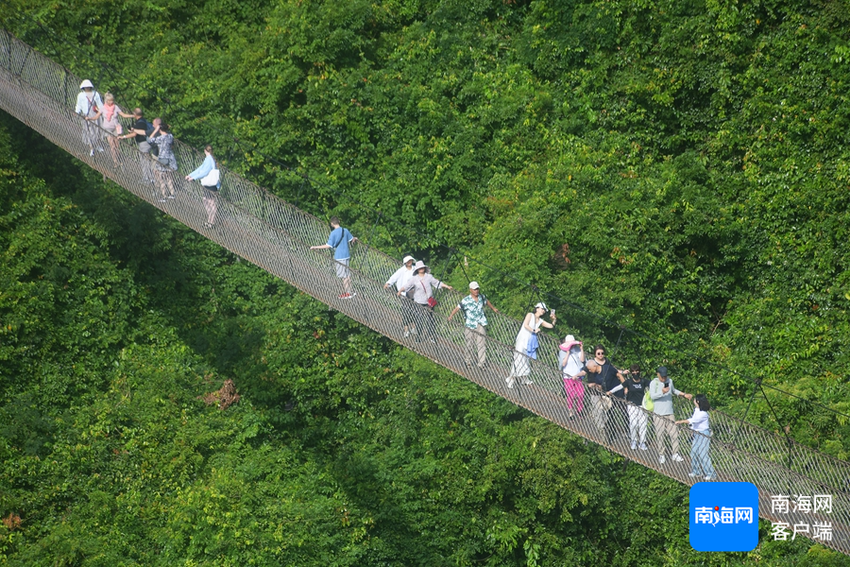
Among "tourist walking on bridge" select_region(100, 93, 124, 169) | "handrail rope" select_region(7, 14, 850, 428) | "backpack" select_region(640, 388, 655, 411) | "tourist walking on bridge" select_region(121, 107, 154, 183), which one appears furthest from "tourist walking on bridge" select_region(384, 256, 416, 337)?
"tourist walking on bridge" select_region(100, 93, 124, 169)

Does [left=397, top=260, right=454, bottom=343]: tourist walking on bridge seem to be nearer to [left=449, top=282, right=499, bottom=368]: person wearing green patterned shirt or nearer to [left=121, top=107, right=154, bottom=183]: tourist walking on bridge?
[left=449, top=282, right=499, bottom=368]: person wearing green patterned shirt

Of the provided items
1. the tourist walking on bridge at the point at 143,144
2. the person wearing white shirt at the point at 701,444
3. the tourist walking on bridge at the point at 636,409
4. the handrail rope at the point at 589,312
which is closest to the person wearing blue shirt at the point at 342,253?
the handrail rope at the point at 589,312

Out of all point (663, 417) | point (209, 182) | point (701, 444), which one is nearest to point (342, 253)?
point (209, 182)

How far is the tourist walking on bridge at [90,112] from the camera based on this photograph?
15.2 metres

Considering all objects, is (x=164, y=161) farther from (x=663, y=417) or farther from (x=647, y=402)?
(x=663, y=417)

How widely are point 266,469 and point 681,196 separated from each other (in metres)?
7.47

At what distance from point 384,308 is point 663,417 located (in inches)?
138

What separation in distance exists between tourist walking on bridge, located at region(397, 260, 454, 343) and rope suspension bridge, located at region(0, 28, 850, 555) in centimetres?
8

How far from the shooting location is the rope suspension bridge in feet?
41.9

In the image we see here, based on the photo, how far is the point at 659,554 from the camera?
52.6 ft

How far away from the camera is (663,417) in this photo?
12781 mm

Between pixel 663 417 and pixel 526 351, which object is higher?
pixel 526 351

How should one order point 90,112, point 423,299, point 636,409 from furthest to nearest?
point 90,112 < point 423,299 < point 636,409

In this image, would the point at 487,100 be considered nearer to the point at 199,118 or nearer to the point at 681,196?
the point at 681,196
